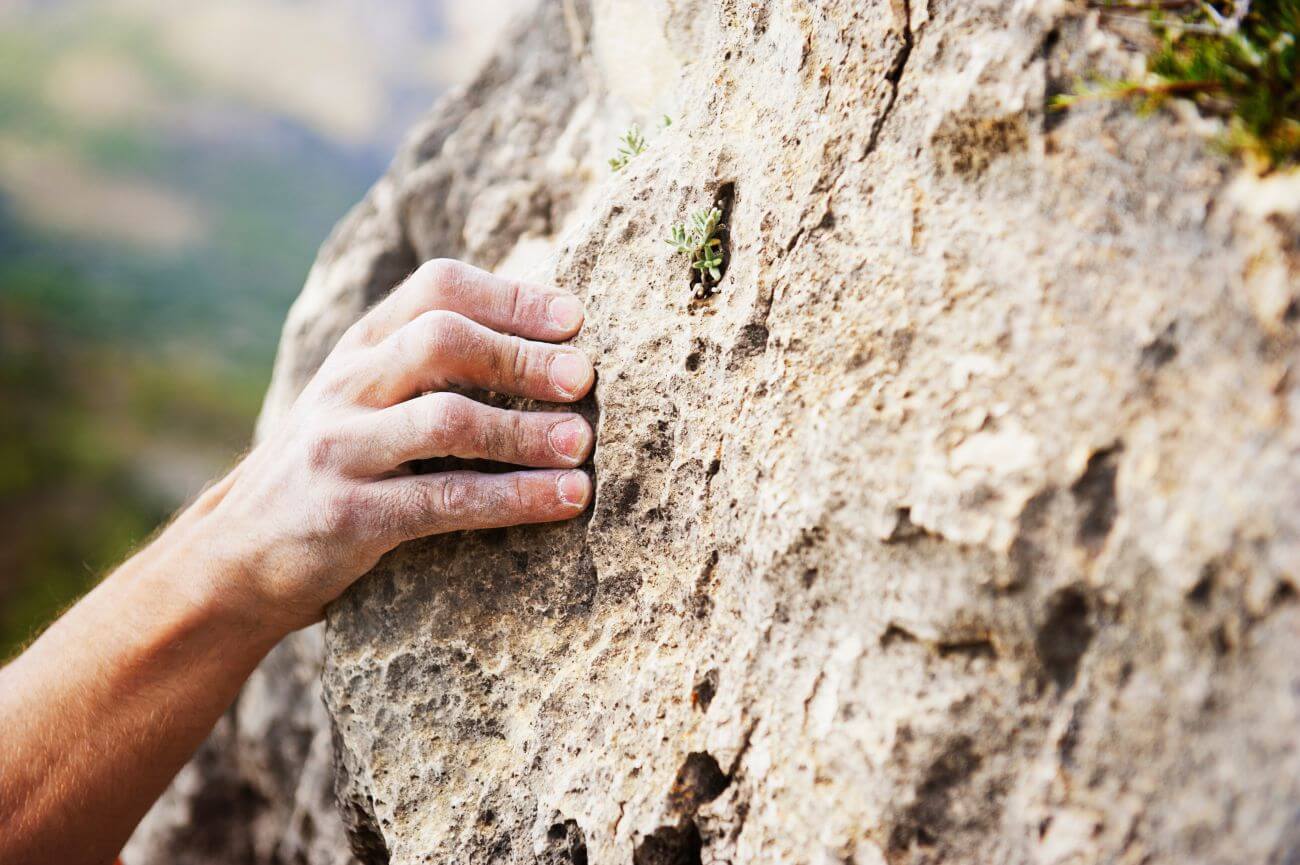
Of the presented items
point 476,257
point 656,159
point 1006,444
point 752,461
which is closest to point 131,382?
point 476,257

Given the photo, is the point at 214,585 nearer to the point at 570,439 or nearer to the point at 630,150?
the point at 570,439

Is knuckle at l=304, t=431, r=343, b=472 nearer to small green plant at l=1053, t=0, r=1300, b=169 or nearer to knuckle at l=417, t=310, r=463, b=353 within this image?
knuckle at l=417, t=310, r=463, b=353

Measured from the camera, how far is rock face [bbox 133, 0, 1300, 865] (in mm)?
1202

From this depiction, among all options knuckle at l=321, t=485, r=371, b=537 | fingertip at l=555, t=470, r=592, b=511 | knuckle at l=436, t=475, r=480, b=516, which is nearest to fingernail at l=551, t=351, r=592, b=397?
fingertip at l=555, t=470, r=592, b=511

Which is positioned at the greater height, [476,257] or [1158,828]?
[476,257]

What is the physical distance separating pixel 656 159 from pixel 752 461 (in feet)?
3.55

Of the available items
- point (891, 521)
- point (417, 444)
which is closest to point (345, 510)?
point (417, 444)

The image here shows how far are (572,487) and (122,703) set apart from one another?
1.75 metres

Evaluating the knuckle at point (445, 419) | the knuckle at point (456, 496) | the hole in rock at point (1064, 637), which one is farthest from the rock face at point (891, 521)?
the knuckle at point (445, 419)

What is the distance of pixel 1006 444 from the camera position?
1.36 meters

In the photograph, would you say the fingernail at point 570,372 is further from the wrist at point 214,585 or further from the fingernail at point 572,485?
the wrist at point 214,585

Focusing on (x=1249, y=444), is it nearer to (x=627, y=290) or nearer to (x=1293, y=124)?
(x=1293, y=124)

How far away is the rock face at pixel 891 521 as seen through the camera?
120cm

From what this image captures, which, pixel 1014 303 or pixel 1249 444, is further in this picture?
pixel 1014 303
